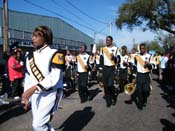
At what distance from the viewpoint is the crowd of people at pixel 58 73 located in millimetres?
5078

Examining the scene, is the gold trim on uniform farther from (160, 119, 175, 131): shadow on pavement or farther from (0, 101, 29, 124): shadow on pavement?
(0, 101, 29, 124): shadow on pavement

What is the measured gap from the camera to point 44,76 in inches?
201

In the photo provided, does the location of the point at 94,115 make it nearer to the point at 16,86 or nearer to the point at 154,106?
the point at 154,106

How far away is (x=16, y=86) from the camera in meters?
13.0

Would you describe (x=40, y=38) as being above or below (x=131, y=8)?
below

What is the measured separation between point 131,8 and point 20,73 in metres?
36.8

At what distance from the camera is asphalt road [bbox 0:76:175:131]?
8.22m

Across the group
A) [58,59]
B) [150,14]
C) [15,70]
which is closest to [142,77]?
[15,70]

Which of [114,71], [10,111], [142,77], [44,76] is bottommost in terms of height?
[10,111]

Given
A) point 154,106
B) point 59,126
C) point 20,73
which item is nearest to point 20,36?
point 20,73

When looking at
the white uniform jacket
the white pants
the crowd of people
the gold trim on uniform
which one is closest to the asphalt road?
Answer: the crowd of people

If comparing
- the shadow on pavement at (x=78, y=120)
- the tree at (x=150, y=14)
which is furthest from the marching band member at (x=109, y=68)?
the tree at (x=150, y=14)

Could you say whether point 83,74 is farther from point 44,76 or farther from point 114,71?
point 44,76

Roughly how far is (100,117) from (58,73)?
460 centimetres
